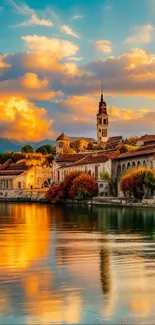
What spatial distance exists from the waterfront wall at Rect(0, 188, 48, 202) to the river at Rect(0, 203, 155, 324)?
206 ft

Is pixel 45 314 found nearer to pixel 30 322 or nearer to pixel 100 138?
pixel 30 322

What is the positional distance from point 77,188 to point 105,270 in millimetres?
58491

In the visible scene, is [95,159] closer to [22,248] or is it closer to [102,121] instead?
[22,248]

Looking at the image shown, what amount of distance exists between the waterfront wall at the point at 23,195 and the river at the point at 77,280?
62808mm

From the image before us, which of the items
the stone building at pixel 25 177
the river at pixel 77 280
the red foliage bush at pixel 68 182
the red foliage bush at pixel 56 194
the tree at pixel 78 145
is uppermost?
the tree at pixel 78 145

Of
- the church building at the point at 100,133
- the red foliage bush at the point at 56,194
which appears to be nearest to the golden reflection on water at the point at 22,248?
the red foliage bush at the point at 56,194

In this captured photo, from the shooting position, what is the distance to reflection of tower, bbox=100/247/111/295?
1440 cm

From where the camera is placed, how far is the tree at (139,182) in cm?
6238

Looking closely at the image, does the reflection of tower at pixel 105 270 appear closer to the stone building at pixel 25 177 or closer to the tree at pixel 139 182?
the tree at pixel 139 182

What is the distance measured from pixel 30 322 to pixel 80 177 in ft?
212

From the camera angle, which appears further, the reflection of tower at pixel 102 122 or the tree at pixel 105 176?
the reflection of tower at pixel 102 122

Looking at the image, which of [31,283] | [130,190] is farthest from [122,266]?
[130,190]

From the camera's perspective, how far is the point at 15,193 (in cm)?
9556

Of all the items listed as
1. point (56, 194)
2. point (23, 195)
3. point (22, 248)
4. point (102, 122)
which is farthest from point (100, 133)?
point (22, 248)
